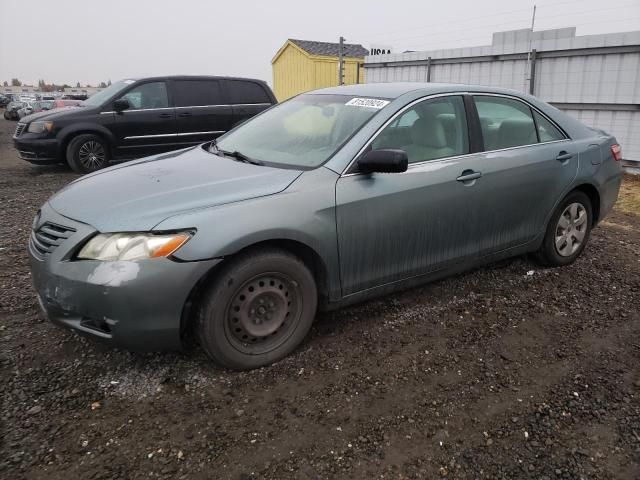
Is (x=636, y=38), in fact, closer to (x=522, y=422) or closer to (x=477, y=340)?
(x=477, y=340)

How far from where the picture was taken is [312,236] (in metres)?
2.84

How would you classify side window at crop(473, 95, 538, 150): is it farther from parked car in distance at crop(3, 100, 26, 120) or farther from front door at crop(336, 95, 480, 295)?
parked car in distance at crop(3, 100, 26, 120)

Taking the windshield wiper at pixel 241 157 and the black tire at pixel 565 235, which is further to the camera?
the black tire at pixel 565 235

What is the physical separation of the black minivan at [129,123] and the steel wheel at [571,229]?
6795mm

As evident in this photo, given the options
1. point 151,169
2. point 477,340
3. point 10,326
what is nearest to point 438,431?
point 477,340

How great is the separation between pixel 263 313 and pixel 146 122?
7.08 meters

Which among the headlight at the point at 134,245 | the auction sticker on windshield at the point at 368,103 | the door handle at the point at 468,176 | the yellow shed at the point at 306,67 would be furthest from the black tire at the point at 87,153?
the yellow shed at the point at 306,67

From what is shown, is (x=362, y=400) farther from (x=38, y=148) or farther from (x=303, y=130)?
(x=38, y=148)

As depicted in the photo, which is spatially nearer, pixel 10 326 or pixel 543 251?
pixel 10 326

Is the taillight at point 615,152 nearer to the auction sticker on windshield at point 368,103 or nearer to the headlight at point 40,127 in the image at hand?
the auction sticker on windshield at point 368,103

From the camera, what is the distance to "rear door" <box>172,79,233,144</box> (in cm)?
916

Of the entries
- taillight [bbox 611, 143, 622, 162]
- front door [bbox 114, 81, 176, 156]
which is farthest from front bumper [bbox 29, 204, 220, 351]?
front door [bbox 114, 81, 176, 156]

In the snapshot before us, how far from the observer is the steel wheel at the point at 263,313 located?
274 centimetres

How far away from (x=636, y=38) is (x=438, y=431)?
8.71m
